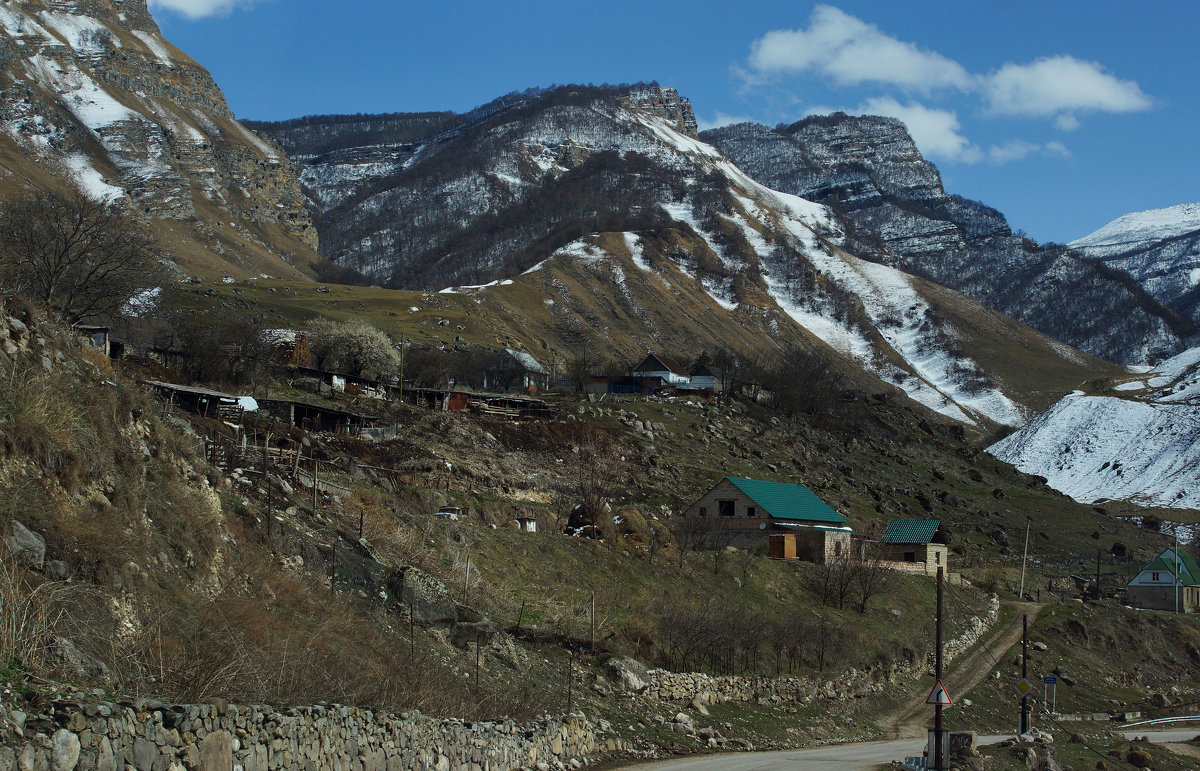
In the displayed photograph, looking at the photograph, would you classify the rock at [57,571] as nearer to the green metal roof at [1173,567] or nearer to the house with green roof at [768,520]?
the house with green roof at [768,520]

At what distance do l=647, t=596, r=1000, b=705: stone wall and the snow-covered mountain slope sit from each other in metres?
82.6

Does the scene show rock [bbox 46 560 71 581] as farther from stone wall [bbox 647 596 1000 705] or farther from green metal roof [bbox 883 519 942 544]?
green metal roof [bbox 883 519 942 544]

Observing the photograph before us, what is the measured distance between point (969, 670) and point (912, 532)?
14.8m

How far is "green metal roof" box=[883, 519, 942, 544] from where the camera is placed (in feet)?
186

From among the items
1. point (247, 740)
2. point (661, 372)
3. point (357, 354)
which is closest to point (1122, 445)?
point (661, 372)

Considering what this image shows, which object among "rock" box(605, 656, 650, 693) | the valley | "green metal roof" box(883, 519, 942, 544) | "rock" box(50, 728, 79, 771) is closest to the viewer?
"rock" box(50, 728, 79, 771)

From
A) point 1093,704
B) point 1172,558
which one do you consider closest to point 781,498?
point 1093,704

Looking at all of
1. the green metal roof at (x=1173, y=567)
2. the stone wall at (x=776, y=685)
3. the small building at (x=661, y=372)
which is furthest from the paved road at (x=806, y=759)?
the small building at (x=661, y=372)

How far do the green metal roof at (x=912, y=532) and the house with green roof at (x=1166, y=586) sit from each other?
17.1 meters

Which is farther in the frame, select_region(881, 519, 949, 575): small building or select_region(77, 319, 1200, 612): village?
select_region(881, 519, 949, 575): small building

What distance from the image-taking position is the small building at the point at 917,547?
5609 centimetres

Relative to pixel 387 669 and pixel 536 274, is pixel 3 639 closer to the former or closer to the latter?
pixel 387 669

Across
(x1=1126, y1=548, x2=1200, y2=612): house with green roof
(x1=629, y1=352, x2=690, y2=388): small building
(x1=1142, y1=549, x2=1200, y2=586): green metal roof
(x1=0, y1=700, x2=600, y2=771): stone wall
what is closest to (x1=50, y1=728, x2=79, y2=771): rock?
(x1=0, y1=700, x2=600, y2=771): stone wall

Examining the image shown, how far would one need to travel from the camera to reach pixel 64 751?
8523 mm
